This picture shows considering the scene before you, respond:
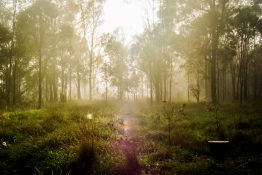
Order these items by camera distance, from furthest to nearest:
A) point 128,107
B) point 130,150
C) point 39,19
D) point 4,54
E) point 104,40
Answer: point 104,40 → point 128,107 → point 4,54 → point 39,19 → point 130,150

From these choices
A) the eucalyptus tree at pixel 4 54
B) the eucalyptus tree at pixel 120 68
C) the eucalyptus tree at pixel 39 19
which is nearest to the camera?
the eucalyptus tree at pixel 39 19

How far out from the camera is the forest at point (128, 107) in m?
8.08

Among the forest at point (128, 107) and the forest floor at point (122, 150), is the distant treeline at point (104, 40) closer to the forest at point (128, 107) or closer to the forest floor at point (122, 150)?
the forest at point (128, 107)

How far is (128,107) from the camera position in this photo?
110ft

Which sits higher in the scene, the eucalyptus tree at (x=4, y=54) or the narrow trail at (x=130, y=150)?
the eucalyptus tree at (x=4, y=54)

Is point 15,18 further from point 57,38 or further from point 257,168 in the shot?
point 257,168

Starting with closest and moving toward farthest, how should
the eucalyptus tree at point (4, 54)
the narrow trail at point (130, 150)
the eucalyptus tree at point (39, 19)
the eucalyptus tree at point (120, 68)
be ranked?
the narrow trail at point (130, 150) → the eucalyptus tree at point (39, 19) → the eucalyptus tree at point (4, 54) → the eucalyptus tree at point (120, 68)

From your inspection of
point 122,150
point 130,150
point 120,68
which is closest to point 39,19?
point 122,150

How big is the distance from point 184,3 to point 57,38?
15.3 meters

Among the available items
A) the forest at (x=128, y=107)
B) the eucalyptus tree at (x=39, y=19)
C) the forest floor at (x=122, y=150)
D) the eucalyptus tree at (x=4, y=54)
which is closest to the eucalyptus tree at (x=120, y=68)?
the forest at (x=128, y=107)

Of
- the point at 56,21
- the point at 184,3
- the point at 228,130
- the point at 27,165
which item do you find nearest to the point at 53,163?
the point at 27,165

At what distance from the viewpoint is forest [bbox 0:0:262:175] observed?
808 cm

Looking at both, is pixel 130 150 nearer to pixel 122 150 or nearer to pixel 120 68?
pixel 122 150

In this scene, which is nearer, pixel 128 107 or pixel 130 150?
Result: pixel 130 150
